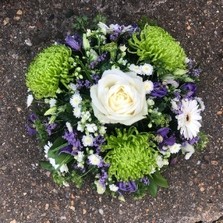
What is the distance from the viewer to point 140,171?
2.03 meters

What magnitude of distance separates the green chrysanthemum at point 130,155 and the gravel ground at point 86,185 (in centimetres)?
33

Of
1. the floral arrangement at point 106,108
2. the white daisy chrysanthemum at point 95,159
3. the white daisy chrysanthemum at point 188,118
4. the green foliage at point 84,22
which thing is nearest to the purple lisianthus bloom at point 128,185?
the floral arrangement at point 106,108

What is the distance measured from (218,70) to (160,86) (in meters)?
0.38

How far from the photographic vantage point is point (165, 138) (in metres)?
2.08

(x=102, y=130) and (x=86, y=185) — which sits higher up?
(x=102, y=130)

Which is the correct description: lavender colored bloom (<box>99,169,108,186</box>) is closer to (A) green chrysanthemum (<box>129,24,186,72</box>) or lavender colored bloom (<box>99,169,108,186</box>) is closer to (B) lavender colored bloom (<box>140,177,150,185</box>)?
(B) lavender colored bloom (<box>140,177,150,185</box>)

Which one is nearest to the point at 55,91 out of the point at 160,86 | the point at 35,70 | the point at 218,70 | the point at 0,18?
the point at 35,70

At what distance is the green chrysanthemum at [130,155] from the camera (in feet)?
6.49

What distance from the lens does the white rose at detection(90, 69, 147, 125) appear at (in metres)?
1.90

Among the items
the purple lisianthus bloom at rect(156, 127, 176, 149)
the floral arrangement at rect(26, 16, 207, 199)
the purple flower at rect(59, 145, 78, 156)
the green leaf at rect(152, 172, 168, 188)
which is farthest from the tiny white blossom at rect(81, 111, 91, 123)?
the green leaf at rect(152, 172, 168, 188)

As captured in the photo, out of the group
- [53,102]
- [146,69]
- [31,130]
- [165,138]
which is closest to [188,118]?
[165,138]

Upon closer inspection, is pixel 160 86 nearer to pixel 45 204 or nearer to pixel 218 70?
pixel 218 70

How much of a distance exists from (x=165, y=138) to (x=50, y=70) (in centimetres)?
39

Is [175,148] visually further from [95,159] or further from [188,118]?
[95,159]
